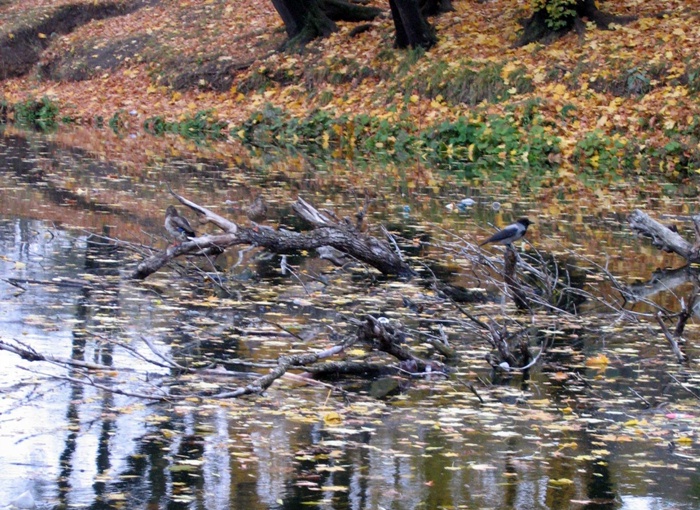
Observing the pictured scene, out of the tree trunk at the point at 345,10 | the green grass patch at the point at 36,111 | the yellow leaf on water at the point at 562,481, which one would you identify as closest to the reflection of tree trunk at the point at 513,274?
the yellow leaf on water at the point at 562,481

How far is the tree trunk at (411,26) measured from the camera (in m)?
23.9

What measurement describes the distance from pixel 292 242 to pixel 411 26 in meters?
15.2

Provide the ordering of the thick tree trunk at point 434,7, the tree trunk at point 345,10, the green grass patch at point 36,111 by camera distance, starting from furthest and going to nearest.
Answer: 1. the green grass patch at point 36,111
2. the tree trunk at point 345,10
3. the thick tree trunk at point 434,7

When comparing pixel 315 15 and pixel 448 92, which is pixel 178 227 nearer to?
pixel 448 92

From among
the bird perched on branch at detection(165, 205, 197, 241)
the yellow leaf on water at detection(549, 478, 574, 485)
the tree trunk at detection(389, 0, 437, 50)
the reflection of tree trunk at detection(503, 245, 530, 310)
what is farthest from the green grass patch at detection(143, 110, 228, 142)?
the yellow leaf on water at detection(549, 478, 574, 485)

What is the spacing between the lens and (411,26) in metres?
24.2

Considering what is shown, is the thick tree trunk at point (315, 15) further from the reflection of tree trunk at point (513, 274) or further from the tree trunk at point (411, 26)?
the reflection of tree trunk at point (513, 274)

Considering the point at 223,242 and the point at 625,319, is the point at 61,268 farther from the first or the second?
the point at 625,319

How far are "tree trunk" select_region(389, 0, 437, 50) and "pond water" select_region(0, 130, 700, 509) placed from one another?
45.2 feet

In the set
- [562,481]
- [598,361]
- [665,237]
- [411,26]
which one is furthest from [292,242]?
[411,26]

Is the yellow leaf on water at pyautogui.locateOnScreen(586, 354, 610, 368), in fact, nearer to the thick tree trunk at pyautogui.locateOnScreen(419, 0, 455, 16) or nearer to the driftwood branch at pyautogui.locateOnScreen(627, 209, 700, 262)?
the driftwood branch at pyautogui.locateOnScreen(627, 209, 700, 262)

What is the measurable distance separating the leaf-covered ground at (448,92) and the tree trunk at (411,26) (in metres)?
0.33

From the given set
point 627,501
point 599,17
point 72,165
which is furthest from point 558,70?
point 627,501

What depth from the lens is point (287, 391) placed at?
6559 mm
